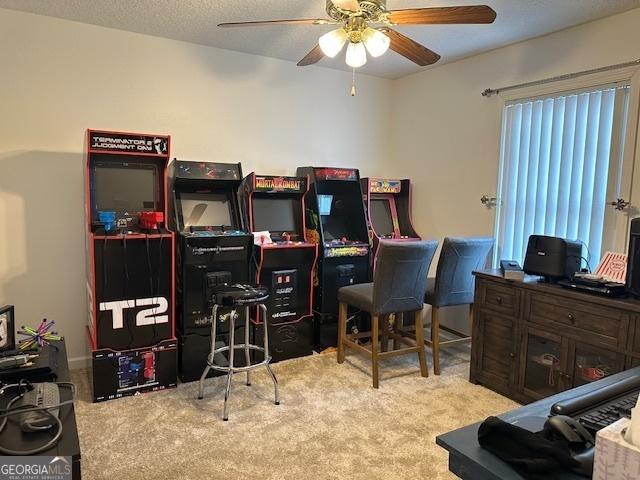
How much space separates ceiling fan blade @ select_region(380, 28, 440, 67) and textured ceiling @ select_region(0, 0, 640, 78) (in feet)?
1.41

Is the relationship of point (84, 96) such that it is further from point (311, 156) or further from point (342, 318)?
point (342, 318)

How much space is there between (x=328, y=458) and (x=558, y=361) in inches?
57.8

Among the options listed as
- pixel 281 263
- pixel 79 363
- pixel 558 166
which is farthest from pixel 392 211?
pixel 79 363

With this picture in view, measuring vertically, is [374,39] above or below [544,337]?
above

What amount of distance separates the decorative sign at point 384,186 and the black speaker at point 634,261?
217 cm

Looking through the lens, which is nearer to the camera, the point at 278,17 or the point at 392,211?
the point at 278,17

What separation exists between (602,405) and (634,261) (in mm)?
1425

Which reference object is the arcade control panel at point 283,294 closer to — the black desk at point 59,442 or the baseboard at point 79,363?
the baseboard at point 79,363

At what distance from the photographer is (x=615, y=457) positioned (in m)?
0.85

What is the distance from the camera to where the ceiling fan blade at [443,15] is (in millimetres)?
2000

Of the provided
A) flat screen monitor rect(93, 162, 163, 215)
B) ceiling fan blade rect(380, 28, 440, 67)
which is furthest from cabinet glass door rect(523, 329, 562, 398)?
flat screen monitor rect(93, 162, 163, 215)

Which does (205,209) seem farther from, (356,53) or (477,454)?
(477,454)

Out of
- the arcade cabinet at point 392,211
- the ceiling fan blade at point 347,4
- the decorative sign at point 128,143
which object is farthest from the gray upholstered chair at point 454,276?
the decorative sign at point 128,143

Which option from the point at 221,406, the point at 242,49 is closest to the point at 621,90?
the point at 242,49
